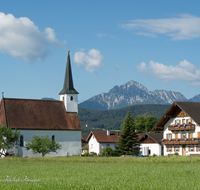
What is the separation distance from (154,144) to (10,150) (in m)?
29.6

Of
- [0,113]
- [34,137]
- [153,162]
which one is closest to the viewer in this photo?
[153,162]

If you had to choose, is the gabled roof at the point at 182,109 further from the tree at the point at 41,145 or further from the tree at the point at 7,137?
the tree at the point at 7,137

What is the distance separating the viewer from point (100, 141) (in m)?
92.9

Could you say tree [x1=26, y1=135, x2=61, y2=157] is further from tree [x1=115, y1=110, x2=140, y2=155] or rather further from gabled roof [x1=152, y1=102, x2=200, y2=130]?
gabled roof [x1=152, y1=102, x2=200, y2=130]

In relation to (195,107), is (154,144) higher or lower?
lower

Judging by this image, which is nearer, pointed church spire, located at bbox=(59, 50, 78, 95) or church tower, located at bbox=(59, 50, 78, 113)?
church tower, located at bbox=(59, 50, 78, 113)

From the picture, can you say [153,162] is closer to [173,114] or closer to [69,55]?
[173,114]

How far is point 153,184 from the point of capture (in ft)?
56.1

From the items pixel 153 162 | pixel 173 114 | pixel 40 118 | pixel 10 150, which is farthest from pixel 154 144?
pixel 153 162

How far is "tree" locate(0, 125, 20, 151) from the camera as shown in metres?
60.2

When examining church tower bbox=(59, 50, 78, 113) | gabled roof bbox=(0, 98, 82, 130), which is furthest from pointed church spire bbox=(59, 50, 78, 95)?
gabled roof bbox=(0, 98, 82, 130)

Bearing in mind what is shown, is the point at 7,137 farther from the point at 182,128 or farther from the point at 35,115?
the point at 182,128

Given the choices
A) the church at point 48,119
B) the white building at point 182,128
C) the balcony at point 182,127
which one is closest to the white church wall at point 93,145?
the church at point 48,119

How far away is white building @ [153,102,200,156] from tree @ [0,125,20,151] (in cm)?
2397
